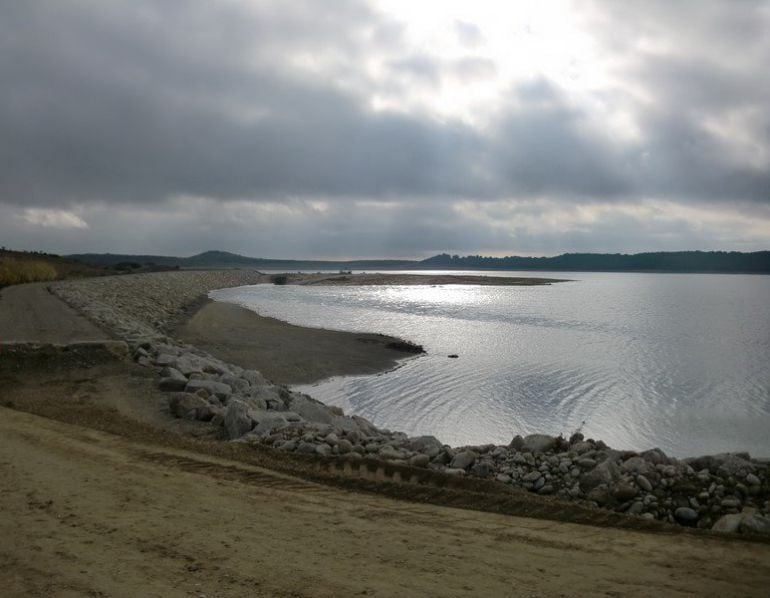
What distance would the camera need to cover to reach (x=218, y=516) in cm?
530

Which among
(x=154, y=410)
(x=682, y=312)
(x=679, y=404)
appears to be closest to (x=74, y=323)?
(x=154, y=410)

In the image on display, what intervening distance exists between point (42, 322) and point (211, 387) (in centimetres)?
Result: 930

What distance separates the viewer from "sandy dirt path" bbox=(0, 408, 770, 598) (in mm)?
4098

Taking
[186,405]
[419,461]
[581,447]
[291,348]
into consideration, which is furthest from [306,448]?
[291,348]

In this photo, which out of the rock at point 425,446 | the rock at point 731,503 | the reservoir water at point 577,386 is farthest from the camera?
the reservoir water at point 577,386

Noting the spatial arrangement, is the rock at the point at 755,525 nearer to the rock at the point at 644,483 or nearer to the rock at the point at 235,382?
the rock at the point at 644,483

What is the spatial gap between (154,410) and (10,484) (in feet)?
13.7

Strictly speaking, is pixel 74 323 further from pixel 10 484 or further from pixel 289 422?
pixel 10 484

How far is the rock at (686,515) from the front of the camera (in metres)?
6.48

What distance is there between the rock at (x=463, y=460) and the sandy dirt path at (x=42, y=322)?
10.4 metres

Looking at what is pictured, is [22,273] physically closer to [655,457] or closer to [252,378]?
[252,378]

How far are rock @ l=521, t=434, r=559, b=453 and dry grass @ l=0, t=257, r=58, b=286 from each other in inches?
1430

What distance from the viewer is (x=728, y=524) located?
19.8 ft

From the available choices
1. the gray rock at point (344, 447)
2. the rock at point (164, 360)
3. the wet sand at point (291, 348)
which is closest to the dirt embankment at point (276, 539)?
the gray rock at point (344, 447)
